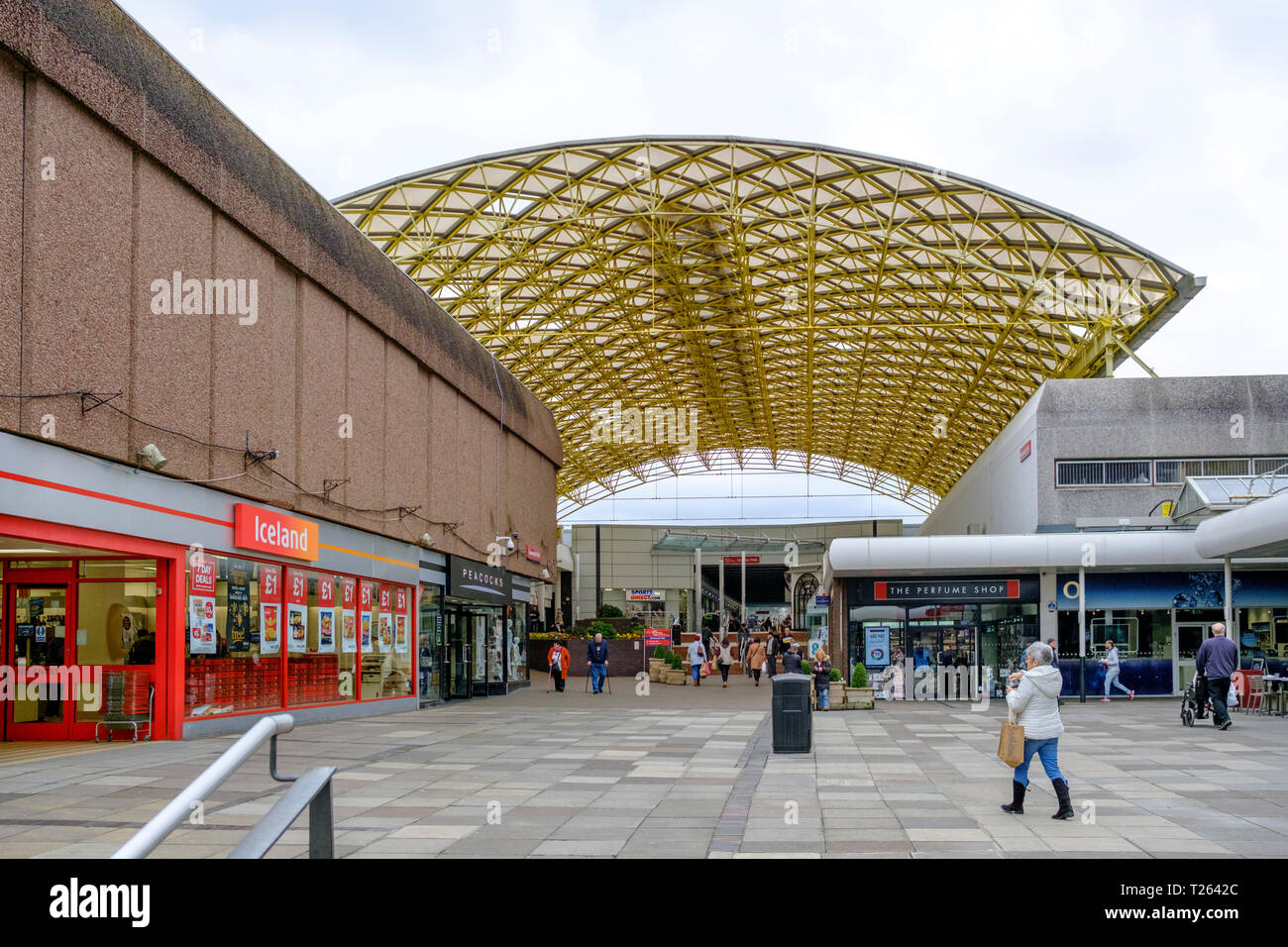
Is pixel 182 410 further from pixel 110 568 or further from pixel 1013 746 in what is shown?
pixel 1013 746

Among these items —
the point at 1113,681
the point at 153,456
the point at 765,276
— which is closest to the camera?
the point at 153,456

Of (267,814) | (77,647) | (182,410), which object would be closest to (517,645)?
(182,410)

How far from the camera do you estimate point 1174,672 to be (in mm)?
28078

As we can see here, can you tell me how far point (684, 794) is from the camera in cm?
1107

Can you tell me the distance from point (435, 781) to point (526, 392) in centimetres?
2464

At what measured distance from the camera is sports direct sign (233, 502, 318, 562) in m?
16.9

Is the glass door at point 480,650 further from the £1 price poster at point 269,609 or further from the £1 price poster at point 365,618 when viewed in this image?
the £1 price poster at point 269,609

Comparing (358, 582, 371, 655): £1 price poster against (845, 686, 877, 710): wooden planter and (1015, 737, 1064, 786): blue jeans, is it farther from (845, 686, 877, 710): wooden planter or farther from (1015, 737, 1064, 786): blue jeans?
(1015, 737, 1064, 786): blue jeans

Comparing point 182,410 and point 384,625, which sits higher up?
point 182,410

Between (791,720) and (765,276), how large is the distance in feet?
108

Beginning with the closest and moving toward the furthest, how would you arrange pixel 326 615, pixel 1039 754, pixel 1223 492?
pixel 1039 754 → pixel 326 615 → pixel 1223 492

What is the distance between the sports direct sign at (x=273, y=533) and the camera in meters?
16.9
